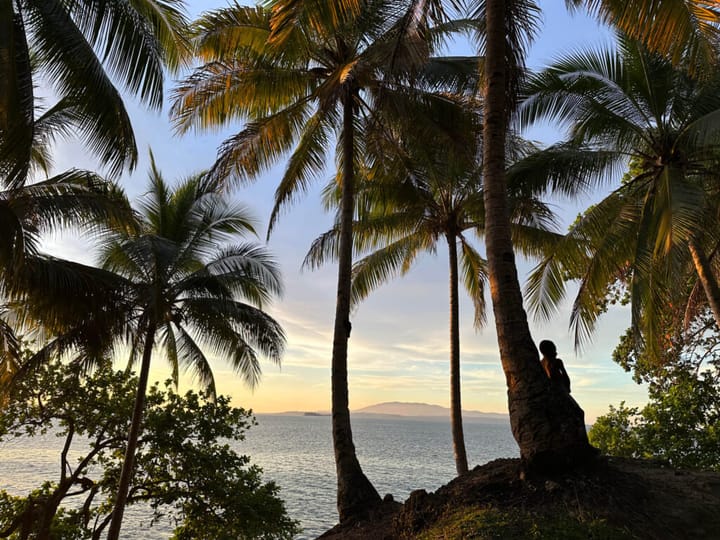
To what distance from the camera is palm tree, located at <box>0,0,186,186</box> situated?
21.7 feet

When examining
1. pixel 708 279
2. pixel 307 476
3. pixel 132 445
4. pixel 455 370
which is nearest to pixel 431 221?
pixel 455 370

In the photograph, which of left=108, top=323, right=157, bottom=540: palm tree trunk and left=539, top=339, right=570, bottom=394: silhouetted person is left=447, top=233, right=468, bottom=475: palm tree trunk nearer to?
left=539, top=339, right=570, bottom=394: silhouetted person

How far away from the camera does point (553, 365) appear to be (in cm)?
643

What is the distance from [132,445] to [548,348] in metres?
9.73

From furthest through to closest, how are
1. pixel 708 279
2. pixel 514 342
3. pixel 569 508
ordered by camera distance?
pixel 708 279 < pixel 514 342 < pixel 569 508

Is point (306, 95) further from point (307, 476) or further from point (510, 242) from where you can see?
point (307, 476)

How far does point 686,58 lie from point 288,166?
25.5 ft

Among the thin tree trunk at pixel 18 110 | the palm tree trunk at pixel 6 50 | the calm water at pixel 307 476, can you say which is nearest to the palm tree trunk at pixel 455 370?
the thin tree trunk at pixel 18 110

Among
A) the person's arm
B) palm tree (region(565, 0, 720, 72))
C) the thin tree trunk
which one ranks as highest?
palm tree (region(565, 0, 720, 72))

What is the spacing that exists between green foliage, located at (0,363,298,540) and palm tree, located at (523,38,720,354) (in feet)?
28.0

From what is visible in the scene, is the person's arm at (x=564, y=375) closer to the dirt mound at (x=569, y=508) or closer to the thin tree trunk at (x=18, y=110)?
the dirt mound at (x=569, y=508)

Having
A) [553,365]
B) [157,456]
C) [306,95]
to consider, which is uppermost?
[306,95]

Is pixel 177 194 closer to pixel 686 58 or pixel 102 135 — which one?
pixel 102 135

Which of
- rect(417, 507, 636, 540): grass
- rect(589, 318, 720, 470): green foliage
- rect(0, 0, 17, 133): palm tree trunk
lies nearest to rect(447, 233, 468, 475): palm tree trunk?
rect(589, 318, 720, 470): green foliage
